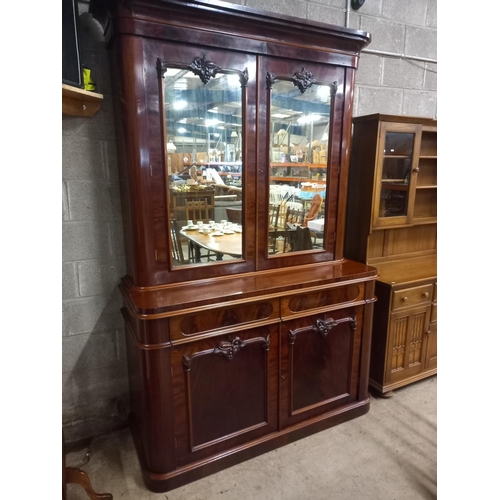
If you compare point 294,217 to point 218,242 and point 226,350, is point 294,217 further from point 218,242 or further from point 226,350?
point 226,350

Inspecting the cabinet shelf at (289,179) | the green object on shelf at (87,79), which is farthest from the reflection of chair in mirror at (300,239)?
the green object on shelf at (87,79)

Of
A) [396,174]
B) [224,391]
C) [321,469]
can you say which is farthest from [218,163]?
[321,469]

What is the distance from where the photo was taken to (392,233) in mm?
2402

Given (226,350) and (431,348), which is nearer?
(226,350)

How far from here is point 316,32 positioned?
5.29ft

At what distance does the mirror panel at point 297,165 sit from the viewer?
1.70 meters

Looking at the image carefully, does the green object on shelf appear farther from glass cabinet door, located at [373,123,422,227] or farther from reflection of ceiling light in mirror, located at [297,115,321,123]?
glass cabinet door, located at [373,123,422,227]

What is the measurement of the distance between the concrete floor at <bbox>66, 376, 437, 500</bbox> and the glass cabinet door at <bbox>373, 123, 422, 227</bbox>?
1.21 metres

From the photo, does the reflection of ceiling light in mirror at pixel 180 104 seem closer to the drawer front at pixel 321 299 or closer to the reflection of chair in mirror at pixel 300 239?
the reflection of chair in mirror at pixel 300 239

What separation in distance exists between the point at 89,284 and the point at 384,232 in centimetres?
185

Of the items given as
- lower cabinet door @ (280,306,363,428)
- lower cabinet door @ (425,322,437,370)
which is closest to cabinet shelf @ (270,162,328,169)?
lower cabinet door @ (280,306,363,428)

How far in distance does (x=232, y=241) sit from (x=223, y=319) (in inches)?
15.4

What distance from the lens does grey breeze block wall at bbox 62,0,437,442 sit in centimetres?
165

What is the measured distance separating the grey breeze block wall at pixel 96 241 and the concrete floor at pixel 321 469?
24cm
